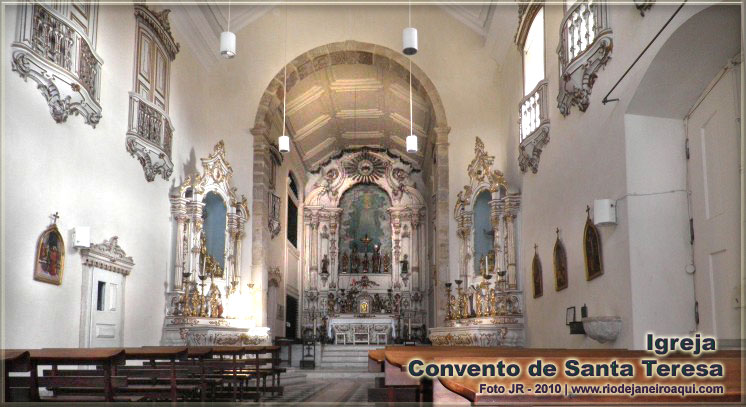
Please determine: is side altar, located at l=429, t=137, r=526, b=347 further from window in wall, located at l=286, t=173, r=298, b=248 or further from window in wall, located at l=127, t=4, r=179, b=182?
window in wall, located at l=286, t=173, r=298, b=248

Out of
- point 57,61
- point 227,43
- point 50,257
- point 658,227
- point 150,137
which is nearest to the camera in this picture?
point 658,227

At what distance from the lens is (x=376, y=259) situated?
22.8 m

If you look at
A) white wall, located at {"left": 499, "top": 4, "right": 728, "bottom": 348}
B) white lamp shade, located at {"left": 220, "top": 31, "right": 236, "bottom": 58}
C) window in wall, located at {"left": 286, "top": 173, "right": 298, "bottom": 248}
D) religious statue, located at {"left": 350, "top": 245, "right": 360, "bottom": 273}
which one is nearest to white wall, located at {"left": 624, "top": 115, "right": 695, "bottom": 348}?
white wall, located at {"left": 499, "top": 4, "right": 728, "bottom": 348}

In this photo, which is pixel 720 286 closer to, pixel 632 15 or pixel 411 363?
pixel 632 15

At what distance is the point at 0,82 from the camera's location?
7125mm

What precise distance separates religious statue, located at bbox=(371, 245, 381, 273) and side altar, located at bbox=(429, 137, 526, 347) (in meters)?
8.32

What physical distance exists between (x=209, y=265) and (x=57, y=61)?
18.8ft

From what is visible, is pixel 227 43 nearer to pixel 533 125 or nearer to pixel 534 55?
pixel 533 125

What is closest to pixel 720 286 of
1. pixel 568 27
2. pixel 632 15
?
pixel 632 15

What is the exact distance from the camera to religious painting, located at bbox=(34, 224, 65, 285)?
7.73m

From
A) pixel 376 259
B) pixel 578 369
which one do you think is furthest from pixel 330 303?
pixel 578 369

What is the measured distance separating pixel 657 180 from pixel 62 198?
657 cm

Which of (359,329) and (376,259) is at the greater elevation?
(376,259)

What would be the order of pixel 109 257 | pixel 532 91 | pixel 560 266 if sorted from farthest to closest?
pixel 532 91, pixel 109 257, pixel 560 266
